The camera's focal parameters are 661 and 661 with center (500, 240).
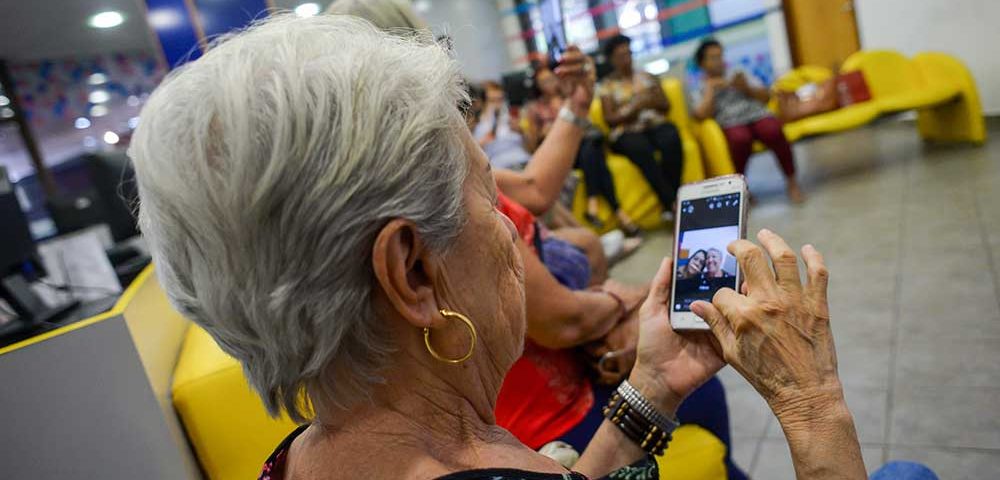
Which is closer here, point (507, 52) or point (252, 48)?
point (252, 48)

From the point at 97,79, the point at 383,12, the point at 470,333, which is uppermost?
the point at 97,79

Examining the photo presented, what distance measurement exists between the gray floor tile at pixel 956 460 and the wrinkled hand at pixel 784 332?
1.22 m

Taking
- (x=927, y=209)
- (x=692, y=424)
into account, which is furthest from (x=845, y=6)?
(x=692, y=424)

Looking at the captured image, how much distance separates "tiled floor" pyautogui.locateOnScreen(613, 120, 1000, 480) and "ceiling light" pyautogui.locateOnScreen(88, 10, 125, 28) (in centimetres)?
405

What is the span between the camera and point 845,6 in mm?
6703

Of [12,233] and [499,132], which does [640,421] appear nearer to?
[12,233]

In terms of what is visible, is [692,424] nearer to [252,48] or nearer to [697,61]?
[252,48]

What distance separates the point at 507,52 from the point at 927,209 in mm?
7326

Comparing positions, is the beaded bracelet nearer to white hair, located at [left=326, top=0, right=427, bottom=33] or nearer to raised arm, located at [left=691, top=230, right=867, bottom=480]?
raised arm, located at [left=691, top=230, right=867, bottom=480]

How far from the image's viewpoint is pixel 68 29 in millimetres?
5004

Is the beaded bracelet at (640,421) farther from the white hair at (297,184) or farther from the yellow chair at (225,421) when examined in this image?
the yellow chair at (225,421)

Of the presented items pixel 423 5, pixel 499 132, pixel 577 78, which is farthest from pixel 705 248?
pixel 423 5

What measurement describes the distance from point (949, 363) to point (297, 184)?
7.43 ft

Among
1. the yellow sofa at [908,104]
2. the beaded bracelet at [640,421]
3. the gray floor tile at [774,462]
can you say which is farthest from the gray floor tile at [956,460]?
the yellow sofa at [908,104]
